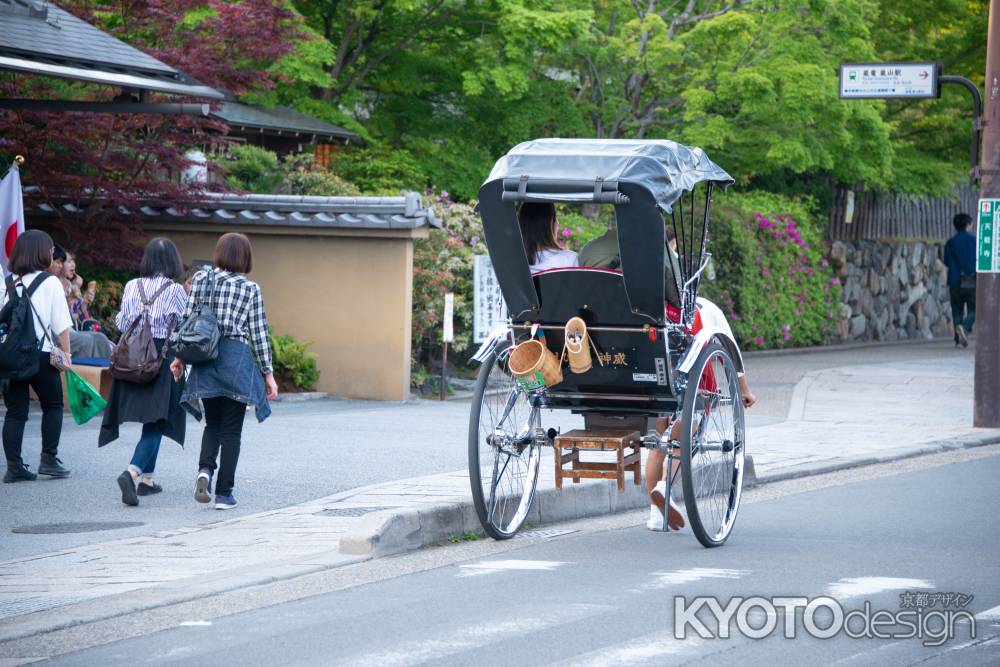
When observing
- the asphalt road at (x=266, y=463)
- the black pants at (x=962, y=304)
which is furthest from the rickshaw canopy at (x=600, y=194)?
the black pants at (x=962, y=304)

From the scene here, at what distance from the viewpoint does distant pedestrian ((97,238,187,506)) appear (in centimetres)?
952

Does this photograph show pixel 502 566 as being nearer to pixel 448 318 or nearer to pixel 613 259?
pixel 613 259

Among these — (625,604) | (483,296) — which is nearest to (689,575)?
(625,604)

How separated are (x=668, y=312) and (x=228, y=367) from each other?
2918 millimetres

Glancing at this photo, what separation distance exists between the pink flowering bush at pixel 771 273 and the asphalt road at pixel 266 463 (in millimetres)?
6477

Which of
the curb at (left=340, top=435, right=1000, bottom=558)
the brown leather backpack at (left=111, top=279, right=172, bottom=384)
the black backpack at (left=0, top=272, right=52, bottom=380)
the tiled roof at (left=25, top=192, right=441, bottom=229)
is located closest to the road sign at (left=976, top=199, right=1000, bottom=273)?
the curb at (left=340, top=435, right=1000, bottom=558)

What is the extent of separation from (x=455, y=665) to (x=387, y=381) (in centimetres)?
1170

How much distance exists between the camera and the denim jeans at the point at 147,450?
9461 mm

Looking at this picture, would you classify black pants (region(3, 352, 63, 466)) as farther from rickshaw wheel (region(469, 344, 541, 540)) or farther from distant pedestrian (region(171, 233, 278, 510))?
rickshaw wheel (region(469, 344, 541, 540))

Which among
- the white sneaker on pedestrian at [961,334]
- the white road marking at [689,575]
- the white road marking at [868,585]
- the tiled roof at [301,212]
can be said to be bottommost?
the white road marking at [689,575]

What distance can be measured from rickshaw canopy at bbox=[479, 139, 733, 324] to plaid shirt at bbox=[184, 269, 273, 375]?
195 cm

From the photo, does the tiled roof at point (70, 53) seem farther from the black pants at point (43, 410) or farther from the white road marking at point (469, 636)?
the white road marking at point (469, 636)

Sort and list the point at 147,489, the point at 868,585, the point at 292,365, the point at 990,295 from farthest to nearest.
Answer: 1. the point at 292,365
2. the point at 990,295
3. the point at 147,489
4. the point at 868,585

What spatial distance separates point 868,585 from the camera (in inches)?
272
